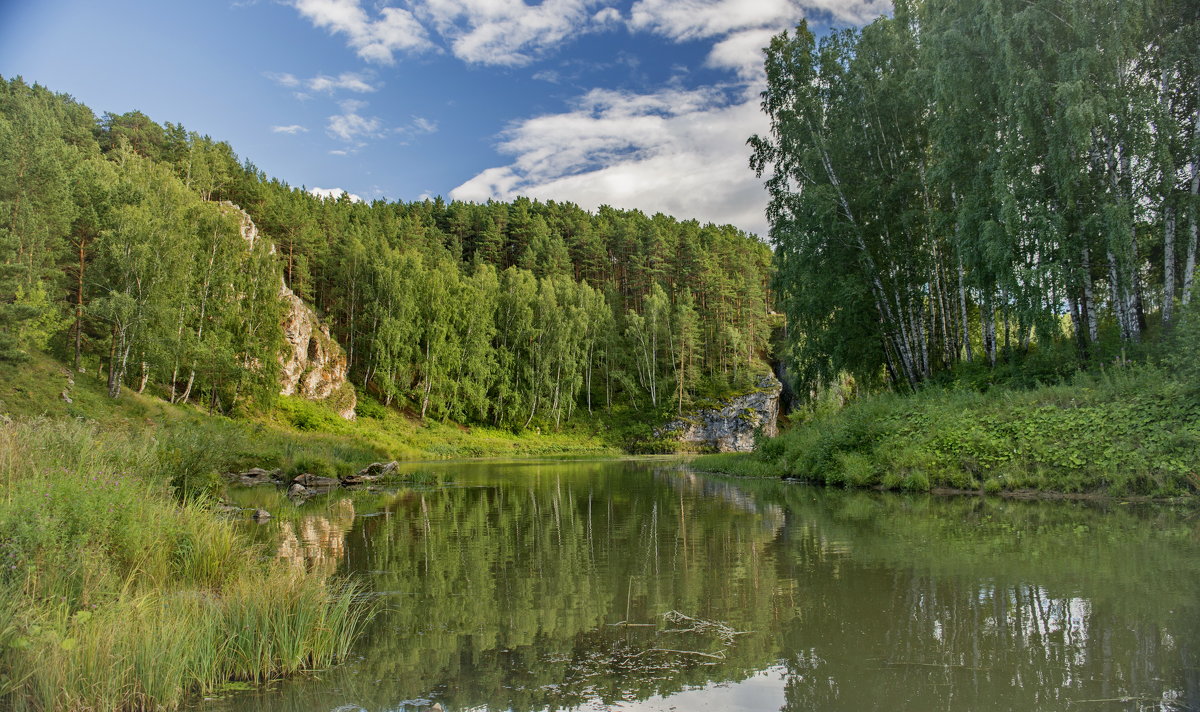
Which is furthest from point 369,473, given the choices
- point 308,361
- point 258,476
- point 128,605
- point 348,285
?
point 348,285

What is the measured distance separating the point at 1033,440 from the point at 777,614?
12.5 metres

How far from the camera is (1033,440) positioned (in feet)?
51.3

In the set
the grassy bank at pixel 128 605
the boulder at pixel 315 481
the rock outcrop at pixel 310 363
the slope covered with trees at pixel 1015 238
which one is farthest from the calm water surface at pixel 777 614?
the rock outcrop at pixel 310 363

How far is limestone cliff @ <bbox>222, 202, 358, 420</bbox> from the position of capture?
51594 millimetres

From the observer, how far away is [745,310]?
80.1 metres

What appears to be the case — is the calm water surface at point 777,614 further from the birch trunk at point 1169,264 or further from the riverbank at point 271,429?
the riverbank at point 271,429

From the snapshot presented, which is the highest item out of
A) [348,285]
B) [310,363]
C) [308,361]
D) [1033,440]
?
[348,285]

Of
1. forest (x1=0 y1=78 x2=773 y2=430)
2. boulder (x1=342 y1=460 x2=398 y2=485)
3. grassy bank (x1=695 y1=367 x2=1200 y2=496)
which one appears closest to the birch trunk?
grassy bank (x1=695 y1=367 x2=1200 y2=496)

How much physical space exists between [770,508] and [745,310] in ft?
220

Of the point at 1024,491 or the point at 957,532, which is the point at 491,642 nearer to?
the point at 957,532

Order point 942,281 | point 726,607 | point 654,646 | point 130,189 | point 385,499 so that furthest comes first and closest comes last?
point 130,189
point 942,281
point 385,499
point 726,607
point 654,646

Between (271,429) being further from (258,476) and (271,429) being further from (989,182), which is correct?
(989,182)

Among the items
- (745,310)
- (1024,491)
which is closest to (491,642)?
(1024,491)

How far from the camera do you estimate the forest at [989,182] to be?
17156 mm
